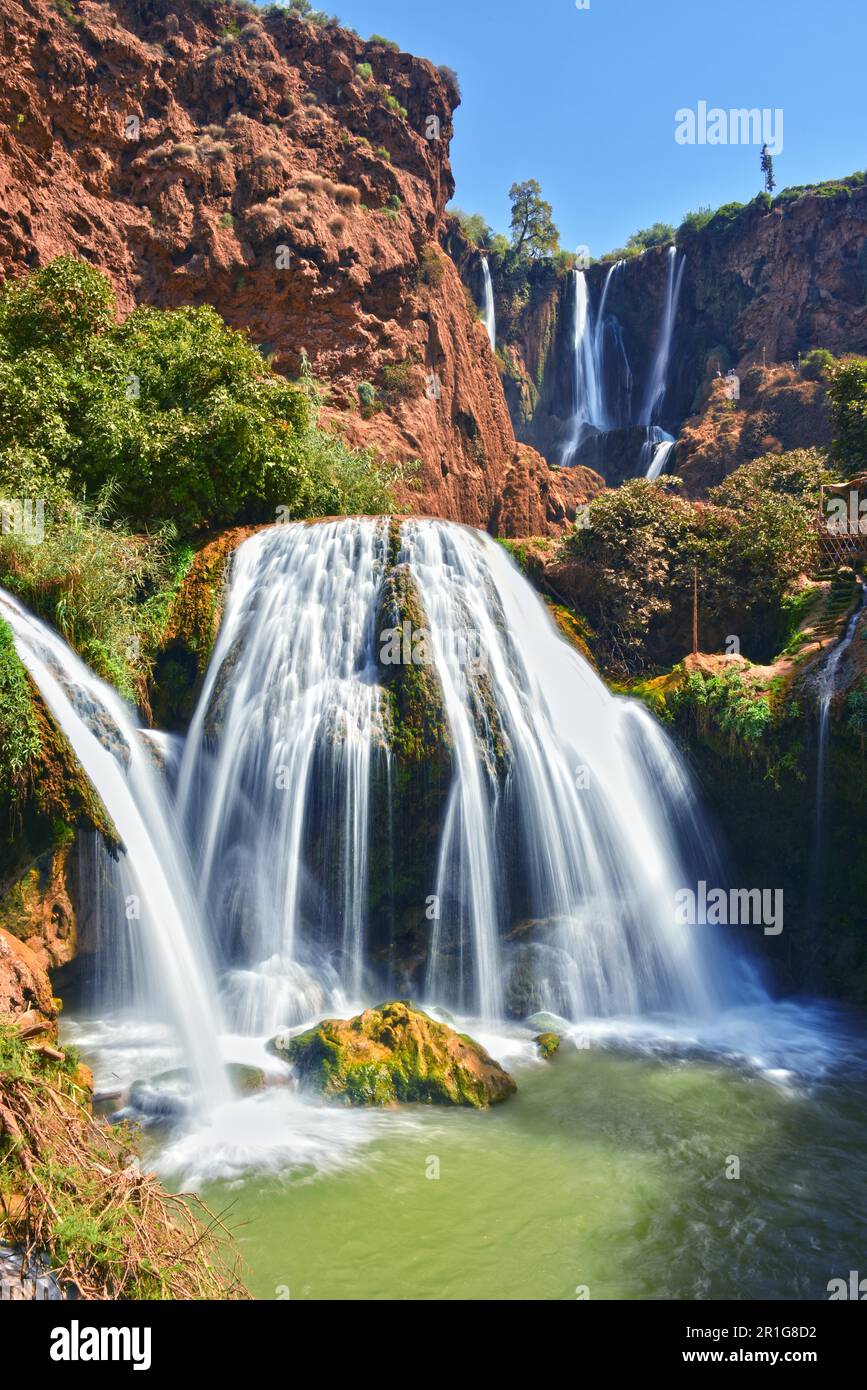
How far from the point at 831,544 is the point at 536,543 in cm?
587

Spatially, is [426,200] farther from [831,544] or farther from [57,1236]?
[57,1236]

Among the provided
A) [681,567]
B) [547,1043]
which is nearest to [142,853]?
[547,1043]

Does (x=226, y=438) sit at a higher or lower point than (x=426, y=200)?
lower

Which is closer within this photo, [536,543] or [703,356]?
[536,543]

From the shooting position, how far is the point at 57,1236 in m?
3.93

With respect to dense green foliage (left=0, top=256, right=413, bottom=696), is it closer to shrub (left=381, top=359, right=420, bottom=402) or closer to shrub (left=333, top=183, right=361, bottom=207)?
shrub (left=381, top=359, right=420, bottom=402)

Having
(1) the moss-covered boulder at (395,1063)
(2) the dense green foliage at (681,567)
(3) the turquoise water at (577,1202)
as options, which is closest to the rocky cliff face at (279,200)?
(2) the dense green foliage at (681,567)

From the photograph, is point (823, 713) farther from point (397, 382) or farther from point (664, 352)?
point (664, 352)

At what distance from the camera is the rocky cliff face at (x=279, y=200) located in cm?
2059

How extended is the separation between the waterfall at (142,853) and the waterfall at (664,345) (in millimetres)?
30118

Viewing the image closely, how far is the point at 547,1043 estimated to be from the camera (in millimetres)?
9508

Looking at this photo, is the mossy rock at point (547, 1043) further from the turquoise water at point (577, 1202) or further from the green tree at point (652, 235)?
the green tree at point (652, 235)

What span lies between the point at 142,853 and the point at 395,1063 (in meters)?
3.79
